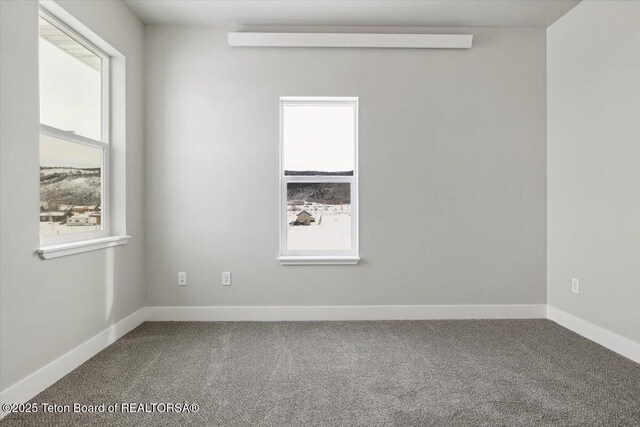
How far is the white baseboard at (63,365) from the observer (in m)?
1.98

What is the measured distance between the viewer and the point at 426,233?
11.4 ft

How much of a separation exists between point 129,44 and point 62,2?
83 centimetres

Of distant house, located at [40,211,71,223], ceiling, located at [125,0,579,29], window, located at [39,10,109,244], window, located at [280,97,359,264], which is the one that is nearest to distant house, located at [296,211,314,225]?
window, located at [280,97,359,264]

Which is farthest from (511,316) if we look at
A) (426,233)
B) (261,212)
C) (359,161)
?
(261,212)

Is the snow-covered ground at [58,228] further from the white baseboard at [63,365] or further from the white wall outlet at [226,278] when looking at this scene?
the white wall outlet at [226,278]

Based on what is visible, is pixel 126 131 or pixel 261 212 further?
pixel 261 212

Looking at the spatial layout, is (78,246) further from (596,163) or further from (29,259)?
(596,163)

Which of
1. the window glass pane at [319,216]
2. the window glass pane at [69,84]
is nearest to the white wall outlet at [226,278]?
the window glass pane at [319,216]

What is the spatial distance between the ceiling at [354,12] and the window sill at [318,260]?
2.10 meters

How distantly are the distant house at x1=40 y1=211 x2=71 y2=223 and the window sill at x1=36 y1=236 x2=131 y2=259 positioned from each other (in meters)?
0.16

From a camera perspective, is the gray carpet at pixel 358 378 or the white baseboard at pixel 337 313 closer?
the gray carpet at pixel 358 378

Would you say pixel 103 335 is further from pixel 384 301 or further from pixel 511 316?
pixel 511 316

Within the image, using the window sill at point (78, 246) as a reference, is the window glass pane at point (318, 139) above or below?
above

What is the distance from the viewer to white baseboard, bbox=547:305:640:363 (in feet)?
8.52
